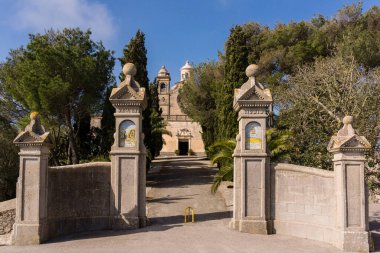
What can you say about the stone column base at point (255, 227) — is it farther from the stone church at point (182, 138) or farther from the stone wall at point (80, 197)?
the stone church at point (182, 138)

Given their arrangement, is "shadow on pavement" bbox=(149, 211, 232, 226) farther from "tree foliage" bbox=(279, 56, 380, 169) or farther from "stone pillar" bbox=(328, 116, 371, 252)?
"stone pillar" bbox=(328, 116, 371, 252)

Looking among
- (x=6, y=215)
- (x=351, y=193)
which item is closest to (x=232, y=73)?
(x=351, y=193)

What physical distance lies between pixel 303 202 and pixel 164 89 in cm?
5834

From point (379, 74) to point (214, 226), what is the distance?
39.6 ft

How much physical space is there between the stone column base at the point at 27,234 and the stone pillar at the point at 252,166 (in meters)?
5.30

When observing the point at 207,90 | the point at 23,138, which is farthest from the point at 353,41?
the point at 23,138

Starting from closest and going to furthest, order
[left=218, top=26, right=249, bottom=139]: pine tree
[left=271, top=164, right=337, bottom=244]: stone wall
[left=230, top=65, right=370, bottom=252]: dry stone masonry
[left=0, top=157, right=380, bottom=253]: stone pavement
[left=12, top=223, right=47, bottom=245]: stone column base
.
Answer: [left=0, top=157, right=380, bottom=253]: stone pavement → [left=230, top=65, right=370, bottom=252]: dry stone masonry → [left=12, top=223, right=47, bottom=245]: stone column base → [left=271, top=164, right=337, bottom=244]: stone wall → [left=218, top=26, right=249, bottom=139]: pine tree

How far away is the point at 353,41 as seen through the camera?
24125 mm

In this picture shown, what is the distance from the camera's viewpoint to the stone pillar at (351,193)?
9.18m

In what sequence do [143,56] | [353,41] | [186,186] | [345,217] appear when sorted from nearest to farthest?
[345,217]
[186,186]
[143,56]
[353,41]

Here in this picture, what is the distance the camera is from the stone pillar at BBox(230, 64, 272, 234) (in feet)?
35.9

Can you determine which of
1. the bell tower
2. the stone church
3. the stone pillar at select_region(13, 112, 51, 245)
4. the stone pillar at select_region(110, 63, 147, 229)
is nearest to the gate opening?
the stone church

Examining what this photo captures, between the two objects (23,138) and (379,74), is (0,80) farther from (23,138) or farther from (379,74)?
(379,74)

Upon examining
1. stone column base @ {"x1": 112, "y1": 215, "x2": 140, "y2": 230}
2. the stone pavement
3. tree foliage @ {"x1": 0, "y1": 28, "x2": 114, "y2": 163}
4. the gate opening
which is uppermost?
tree foliage @ {"x1": 0, "y1": 28, "x2": 114, "y2": 163}
